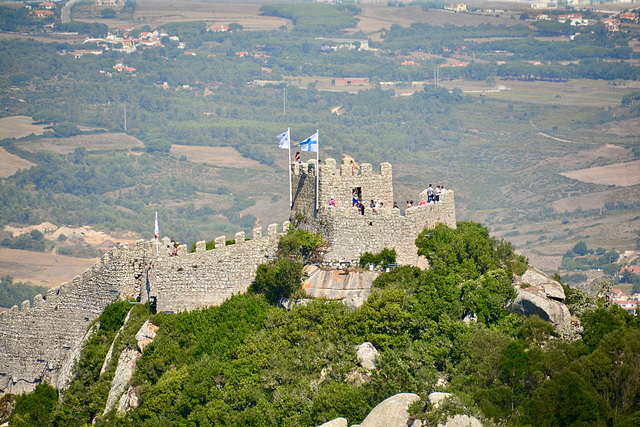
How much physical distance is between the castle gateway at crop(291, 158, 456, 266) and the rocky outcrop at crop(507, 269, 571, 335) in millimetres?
5885

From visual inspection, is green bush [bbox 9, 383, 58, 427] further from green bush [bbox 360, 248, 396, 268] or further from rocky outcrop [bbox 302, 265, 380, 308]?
green bush [bbox 360, 248, 396, 268]

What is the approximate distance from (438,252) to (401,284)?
333 centimetres

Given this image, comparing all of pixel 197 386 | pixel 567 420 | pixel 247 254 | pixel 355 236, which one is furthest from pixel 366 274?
pixel 567 420

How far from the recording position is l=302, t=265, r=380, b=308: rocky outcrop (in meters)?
52.7

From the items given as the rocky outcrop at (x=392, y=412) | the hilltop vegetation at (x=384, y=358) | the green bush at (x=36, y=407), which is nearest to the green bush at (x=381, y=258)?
the hilltop vegetation at (x=384, y=358)

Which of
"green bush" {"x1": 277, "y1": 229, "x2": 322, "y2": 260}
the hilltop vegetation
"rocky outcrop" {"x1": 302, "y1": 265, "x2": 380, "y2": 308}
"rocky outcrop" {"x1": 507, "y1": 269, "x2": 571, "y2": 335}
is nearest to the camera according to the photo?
the hilltop vegetation

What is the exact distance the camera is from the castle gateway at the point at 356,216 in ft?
175

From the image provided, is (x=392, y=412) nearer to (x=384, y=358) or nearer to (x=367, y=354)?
(x=384, y=358)

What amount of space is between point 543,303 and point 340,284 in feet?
36.0

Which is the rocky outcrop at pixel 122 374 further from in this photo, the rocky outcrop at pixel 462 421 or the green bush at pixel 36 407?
the rocky outcrop at pixel 462 421

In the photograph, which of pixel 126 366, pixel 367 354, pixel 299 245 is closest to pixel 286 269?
pixel 299 245

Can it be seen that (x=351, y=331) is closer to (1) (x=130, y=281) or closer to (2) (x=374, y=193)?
(2) (x=374, y=193)

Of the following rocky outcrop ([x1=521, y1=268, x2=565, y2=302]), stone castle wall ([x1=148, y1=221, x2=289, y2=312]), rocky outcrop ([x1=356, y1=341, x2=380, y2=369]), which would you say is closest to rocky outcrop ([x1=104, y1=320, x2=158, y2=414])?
stone castle wall ([x1=148, y1=221, x2=289, y2=312])

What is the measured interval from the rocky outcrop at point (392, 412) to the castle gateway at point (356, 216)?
40.0ft
